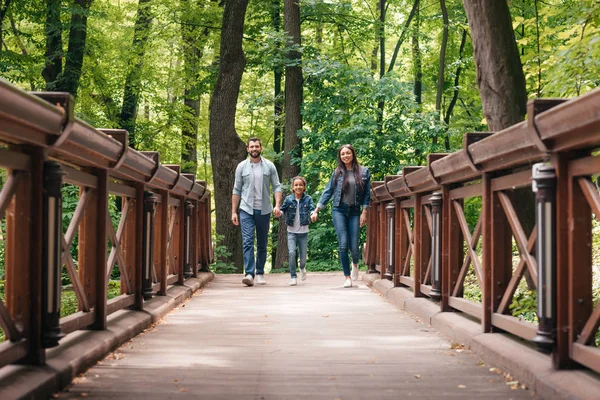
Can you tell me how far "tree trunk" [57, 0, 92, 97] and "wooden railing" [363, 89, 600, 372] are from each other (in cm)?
1483

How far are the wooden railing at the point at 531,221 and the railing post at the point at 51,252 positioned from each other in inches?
96.0

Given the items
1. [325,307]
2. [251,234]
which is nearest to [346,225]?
[251,234]

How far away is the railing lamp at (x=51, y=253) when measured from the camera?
434 cm

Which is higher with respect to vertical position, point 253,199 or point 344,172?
point 344,172

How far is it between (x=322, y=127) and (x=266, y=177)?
874cm

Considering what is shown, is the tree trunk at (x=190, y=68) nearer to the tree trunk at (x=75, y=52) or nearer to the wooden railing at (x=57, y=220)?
the tree trunk at (x=75, y=52)

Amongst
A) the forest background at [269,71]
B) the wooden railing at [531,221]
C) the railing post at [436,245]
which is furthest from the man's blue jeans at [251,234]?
the railing post at [436,245]

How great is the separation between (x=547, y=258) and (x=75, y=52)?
62.4ft

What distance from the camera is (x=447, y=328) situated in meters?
6.63

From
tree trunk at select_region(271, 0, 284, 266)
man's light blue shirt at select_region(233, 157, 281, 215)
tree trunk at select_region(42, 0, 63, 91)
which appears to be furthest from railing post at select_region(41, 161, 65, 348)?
tree trunk at select_region(42, 0, 63, 91)

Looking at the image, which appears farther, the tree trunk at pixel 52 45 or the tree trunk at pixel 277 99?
the tree trunk at pixel 277 99

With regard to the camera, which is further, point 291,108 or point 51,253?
point 291,108

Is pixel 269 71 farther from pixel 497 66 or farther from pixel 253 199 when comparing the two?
pixel 497 66

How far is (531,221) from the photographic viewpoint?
306 inches
